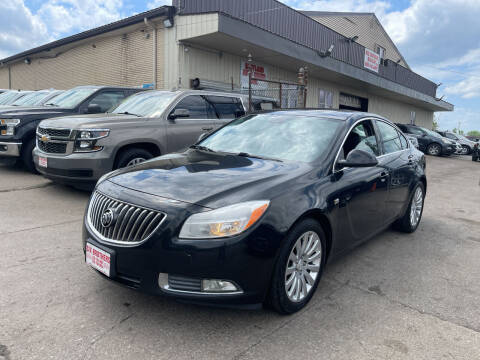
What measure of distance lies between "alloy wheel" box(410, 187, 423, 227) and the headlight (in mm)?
3321

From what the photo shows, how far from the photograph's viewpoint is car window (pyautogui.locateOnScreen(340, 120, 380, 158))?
3.47 meters

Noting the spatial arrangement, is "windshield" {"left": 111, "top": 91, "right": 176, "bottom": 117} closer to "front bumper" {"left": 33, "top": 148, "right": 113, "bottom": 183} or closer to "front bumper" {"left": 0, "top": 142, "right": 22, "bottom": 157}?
"front bumper" {"left": 33, "top": 148, "right": 113, "bottom": 183}

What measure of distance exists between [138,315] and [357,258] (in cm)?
239

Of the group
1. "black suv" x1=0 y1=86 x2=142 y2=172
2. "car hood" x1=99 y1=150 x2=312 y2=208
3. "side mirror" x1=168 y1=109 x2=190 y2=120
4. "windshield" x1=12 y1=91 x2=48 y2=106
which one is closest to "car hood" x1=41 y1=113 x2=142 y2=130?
"side mirror" x1=168 y1=109 x2=190 y2=120

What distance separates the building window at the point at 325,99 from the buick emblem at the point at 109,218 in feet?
56.7

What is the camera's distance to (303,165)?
3041 mm

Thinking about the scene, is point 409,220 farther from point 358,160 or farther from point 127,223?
point 127,223

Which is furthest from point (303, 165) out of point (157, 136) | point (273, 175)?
point (157, 136)

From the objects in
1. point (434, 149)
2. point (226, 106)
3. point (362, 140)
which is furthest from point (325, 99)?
point (362, 140)

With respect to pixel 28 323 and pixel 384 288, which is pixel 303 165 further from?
pixel 28 323

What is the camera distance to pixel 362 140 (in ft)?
12.4

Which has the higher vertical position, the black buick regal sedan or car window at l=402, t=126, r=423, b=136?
car window at l=402, t=126, r=423, b=136

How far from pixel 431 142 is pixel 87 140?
64.8 feet

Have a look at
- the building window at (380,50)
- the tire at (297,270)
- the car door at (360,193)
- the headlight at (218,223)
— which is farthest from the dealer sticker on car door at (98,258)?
the building window at (380,50)
